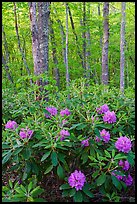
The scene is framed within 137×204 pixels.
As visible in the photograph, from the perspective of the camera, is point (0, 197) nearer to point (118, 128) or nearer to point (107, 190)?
point (107, 190)

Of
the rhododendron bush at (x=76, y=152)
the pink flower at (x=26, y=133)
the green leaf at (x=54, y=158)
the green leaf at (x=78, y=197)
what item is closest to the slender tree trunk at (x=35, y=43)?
the rhododendron bush at (x=76, y=152)

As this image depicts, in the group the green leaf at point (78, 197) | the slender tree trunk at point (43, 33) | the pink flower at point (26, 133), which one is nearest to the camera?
the green leaf at point (78, 197)

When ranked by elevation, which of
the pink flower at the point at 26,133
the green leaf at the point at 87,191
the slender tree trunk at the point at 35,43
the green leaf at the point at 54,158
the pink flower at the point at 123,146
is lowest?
the green leaf at the point at 87,191

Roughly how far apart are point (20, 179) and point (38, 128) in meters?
0.42

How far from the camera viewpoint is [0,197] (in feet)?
4.79

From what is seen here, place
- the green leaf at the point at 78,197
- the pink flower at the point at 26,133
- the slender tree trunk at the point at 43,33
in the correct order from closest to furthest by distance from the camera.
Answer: the green leaf at the point at 78,197 < the pink flower at the point at 26,133 < the slender tree trunk at the point at 43,33

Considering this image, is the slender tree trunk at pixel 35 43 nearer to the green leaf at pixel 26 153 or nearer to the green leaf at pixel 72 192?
the green leaf at pixel 26 153

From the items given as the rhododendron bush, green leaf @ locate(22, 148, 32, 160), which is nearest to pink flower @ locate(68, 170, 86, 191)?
the rhododendron bush

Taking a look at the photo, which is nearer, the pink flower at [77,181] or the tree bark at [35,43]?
the pink flower at [77,181]

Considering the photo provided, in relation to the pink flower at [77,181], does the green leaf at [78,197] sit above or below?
below

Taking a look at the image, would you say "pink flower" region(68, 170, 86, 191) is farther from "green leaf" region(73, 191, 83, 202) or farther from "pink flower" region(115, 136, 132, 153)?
"pink flower" region(115, 136, 132, 153)

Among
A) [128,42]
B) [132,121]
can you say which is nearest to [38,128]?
[132,121]

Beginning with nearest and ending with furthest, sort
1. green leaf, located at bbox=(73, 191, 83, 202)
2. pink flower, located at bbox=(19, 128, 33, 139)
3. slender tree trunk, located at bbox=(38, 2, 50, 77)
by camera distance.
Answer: green leaf, located at bbox=(73, 191, 83, 202) < pink flower, located at bbox=(19, 128, 33, 139) < slender tree trunk, located at bbox=(38, 2, 50, 77)

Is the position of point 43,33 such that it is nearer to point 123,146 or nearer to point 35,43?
point 35,43
